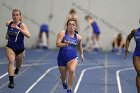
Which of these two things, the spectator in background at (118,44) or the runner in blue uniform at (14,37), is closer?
the runner in blue uniform at (14,37)

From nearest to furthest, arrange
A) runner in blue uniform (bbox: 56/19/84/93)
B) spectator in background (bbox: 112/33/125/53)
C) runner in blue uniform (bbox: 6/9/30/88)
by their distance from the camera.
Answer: runner in blue uniform (bbox: 56/19/84/93)
runner in blue uniform (bbox: 6/9/30/88)
spectator in background (bbox: 112/33/125/53)


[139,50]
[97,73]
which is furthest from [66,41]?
[97,73]

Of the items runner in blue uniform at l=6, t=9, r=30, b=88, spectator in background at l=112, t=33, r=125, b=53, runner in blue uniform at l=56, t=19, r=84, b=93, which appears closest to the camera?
runner in blue uniform at l=56, t=19, r=84, b=93

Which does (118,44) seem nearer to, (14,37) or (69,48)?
(14,37)

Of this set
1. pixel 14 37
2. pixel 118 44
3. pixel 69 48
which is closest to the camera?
pixel 69 48

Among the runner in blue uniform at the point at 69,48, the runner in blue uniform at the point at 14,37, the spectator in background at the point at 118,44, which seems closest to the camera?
the runner in blue uniform at the point at 69,48

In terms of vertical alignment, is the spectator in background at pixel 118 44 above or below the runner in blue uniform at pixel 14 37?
below

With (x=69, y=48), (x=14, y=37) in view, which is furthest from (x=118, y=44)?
(x=69, y=48)

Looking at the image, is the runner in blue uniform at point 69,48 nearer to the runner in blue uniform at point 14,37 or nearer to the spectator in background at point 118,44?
the runner in blue uniform at point 14,37

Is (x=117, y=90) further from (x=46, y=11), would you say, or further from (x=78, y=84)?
(x=46, y=11)

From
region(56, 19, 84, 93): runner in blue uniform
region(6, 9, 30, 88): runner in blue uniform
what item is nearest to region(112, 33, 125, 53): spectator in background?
region(6, 9, 30, 88): runner in blue uniform

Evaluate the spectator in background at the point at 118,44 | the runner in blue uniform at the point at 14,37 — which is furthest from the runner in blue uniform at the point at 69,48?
the spectator in background at the point at 118,44

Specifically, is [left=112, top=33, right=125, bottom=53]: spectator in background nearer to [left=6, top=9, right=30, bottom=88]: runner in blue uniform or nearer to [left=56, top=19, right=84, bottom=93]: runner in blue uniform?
[left=6, top=9, right=30, bottom=88]: runner in blue uniform

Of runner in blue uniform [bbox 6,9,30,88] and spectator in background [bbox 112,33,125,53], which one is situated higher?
runner in blue uniform [bbox 6,9,30,88]
